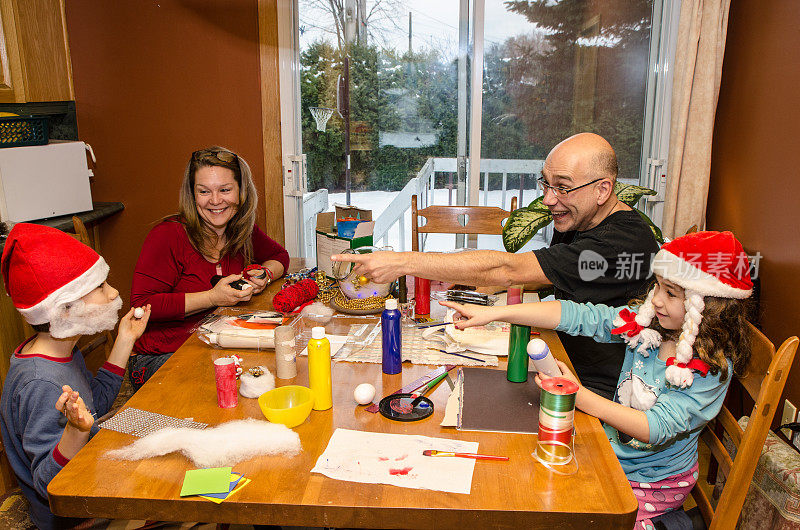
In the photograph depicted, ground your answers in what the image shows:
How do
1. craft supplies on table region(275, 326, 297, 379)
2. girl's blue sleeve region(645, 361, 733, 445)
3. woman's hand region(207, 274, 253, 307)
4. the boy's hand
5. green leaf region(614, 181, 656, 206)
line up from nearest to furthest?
the boy's hand
girl's blue sleeve region(645, 361, 733, 445)
craft supplies on table region(275, 326, 297, 379)
woman's hand region(207, 274, 253, 307)
green leaf region(614, 181, 656, 206)

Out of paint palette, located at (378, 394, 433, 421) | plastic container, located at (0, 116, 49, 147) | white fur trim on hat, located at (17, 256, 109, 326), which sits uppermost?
plastic container, located at (0, 116, 49, 147)

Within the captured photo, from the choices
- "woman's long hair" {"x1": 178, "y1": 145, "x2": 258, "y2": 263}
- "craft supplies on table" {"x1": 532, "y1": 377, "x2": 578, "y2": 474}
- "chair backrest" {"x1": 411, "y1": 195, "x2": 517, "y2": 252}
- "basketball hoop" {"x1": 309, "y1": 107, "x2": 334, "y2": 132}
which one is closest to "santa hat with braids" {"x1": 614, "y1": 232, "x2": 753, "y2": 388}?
"craft supplies on table" {"x1": 532, "y1": 377, "x2": 578, "y2": 474}

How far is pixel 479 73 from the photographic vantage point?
11.4ft

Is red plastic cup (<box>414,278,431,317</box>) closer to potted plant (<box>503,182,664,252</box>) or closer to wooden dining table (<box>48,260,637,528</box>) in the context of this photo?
potted plant (<box>503,182,664,252</box>)

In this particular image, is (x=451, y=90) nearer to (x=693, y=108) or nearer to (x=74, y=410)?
(x=693, y=108)

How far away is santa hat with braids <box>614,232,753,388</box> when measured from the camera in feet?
4.61

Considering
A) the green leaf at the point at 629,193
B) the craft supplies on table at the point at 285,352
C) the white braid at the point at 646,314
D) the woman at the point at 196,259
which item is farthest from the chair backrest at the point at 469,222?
the craft supplies on table at the point at 285,352

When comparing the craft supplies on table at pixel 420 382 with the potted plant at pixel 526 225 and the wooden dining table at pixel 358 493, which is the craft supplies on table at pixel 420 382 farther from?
the potted plant at pixel 526 225

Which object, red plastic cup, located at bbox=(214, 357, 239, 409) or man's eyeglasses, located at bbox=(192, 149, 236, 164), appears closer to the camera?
red plastic cup, located at bbox=(214, 357, 239, 409)

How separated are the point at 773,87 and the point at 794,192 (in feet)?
1.79

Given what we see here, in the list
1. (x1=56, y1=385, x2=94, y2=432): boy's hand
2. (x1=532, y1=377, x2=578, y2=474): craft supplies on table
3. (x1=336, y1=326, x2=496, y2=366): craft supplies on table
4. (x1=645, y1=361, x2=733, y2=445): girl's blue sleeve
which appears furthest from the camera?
(x1=336, y1=326, x2=496, y2=366): craft supplies on table

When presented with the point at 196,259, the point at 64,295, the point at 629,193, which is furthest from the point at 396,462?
the point at 629,193

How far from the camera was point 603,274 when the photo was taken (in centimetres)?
186

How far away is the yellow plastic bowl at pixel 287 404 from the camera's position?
1.32 metres
